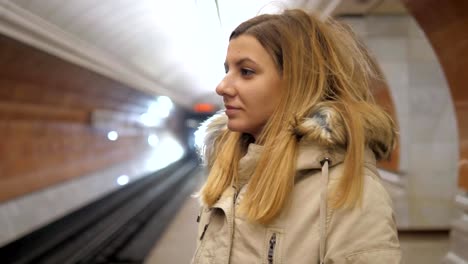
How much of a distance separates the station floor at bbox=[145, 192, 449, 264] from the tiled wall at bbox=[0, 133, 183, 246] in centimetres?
142

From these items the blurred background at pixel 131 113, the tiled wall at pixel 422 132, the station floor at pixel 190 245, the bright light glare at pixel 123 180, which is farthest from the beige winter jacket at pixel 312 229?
the bright light glare at pixel 123 180

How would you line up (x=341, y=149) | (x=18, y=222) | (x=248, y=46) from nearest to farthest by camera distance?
(x=341, y=149), (x=248, y=46), (x=18, y=222)

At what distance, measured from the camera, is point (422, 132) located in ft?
27.6

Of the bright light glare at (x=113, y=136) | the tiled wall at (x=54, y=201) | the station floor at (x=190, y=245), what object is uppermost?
the bright light glare at (x=113, y=136)

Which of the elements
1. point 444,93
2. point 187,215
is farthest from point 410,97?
point 187,215

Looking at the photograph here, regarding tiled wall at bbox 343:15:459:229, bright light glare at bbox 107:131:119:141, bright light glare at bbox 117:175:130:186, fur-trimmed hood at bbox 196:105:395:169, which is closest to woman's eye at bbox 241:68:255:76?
fur-trimmed hood at bbox 196:105:395:169

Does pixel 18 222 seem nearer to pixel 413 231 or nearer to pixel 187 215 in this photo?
pixel 187 215

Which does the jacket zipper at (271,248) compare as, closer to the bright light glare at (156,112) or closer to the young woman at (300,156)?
the young woman at (300,156)

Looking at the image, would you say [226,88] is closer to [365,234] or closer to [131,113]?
[365,234]

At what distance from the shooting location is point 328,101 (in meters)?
1.43

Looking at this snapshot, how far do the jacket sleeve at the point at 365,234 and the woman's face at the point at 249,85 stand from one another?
0.46 m

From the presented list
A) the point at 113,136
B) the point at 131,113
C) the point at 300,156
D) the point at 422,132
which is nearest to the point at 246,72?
the point at 300,156

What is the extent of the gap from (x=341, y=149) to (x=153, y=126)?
1426cm

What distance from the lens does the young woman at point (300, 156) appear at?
124cm
